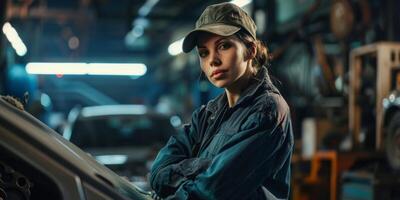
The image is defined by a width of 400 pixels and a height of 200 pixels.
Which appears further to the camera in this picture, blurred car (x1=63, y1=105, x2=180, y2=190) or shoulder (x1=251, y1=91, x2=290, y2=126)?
blurred car (x1=63, y1=105, x2=180, y2=190)

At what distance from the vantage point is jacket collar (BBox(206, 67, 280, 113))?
245 centimetres

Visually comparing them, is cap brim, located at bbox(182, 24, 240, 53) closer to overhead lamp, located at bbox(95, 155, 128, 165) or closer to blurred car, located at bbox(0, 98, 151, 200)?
blurred car, located at bbox(0, 98, 151, 200)

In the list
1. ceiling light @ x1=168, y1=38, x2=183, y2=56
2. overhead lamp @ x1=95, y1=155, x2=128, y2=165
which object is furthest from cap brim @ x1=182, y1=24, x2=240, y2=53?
ceiling light @ x1=168, y1=38, x2=183, y2=56

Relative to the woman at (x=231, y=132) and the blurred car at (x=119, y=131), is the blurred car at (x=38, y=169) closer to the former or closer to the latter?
the woman at (x=231, y=132)

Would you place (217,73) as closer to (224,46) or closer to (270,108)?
(224,46)

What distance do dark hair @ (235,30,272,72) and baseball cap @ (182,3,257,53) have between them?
0.06 feet

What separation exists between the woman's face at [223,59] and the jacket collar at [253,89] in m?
0.06

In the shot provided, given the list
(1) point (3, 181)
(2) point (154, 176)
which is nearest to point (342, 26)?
(2) point (154, 176)

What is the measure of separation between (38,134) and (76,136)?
258 inches

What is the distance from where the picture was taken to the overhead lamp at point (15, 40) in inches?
430

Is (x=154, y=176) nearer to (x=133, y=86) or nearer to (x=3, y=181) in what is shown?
(x=3, y=181)

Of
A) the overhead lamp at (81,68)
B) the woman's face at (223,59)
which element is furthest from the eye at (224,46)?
the overhead lamp at (81,68)

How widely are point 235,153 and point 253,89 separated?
35cm

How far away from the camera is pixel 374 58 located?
9.37 m
